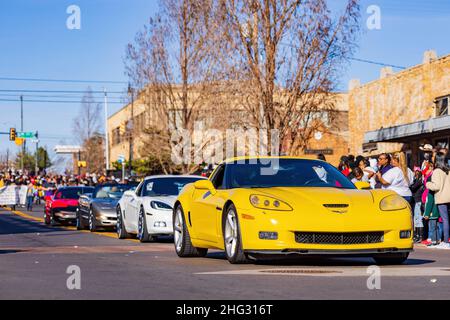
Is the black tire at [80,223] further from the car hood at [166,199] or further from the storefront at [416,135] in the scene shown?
the storefront at [416,135]

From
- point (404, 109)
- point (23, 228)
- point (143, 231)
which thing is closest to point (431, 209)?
point (143, 231)

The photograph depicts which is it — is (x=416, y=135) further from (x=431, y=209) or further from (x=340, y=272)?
(x=340, y=272)

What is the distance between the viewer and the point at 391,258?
12.4m

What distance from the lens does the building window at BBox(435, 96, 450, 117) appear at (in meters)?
37.6

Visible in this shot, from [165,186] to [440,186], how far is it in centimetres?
563

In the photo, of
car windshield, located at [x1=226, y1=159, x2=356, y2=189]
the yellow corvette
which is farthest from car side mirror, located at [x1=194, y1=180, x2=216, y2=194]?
car windshield, located at [x1=226, y1=159, x2=356, y2=189]

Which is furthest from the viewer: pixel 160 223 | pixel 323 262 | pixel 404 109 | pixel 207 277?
pixel 404 109

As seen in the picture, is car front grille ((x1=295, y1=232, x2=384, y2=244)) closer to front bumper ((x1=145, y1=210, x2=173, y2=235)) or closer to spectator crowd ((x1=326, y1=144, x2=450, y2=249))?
spectator crowd ((x1=326, y1=144, x2=450, y2=249))

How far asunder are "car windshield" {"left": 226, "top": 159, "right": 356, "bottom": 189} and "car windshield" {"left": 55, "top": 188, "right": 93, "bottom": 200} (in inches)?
756

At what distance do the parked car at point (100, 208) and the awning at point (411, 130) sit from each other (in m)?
9.57

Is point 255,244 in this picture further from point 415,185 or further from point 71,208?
point 71,208
